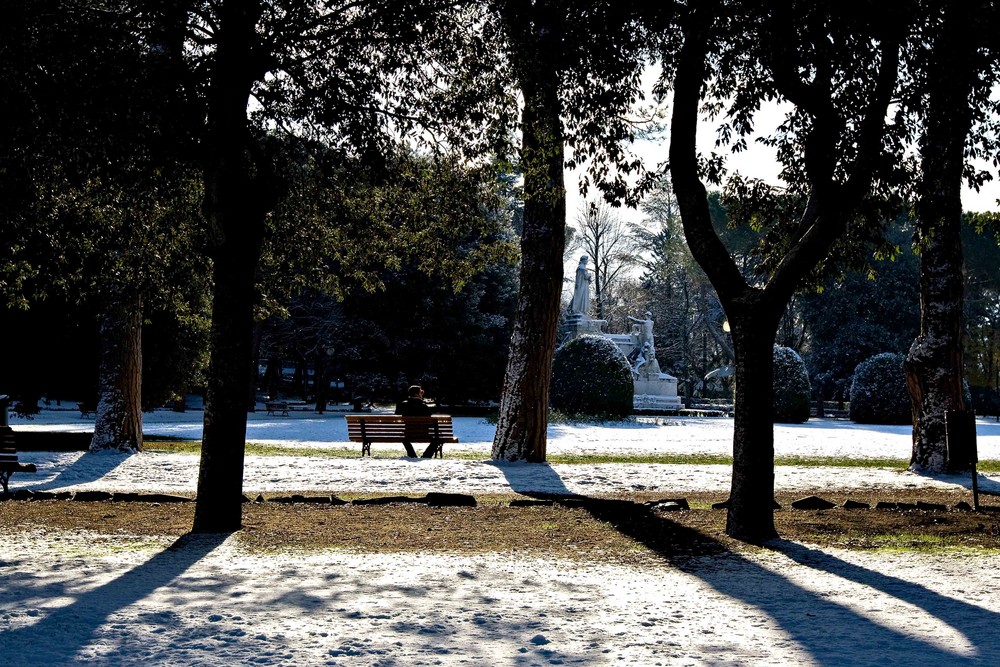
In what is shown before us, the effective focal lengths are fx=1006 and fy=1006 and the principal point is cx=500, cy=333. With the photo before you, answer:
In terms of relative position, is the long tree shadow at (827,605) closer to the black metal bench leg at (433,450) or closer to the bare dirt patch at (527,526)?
the bare dirt patch at (527,526)

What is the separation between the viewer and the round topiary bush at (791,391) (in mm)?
34000

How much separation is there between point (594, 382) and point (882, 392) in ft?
31.2

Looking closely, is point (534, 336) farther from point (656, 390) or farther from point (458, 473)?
point (656, 390)

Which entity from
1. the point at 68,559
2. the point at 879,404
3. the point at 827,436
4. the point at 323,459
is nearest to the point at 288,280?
the point at 323,459

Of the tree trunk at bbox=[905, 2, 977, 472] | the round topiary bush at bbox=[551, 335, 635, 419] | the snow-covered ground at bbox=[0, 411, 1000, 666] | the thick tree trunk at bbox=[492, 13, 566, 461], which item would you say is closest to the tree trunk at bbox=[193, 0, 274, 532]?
the snow-covered ground at bbox=[0, 411, 1000, 666]

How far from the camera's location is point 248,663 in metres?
4.39

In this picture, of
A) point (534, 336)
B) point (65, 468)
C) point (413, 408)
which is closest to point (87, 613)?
point (65, 468)

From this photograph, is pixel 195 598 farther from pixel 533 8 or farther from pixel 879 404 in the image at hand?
pixel 879 404

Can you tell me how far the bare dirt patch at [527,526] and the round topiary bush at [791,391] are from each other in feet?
78.2

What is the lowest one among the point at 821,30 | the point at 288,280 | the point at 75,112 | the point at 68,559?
the point at 68,559

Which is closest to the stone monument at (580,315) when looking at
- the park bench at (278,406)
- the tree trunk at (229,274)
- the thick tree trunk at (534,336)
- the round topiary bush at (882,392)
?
the round topiary bush at (882,392)

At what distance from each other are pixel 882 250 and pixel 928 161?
1.17 meters

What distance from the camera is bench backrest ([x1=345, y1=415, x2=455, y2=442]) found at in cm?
1675

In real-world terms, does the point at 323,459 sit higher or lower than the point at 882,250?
lower
